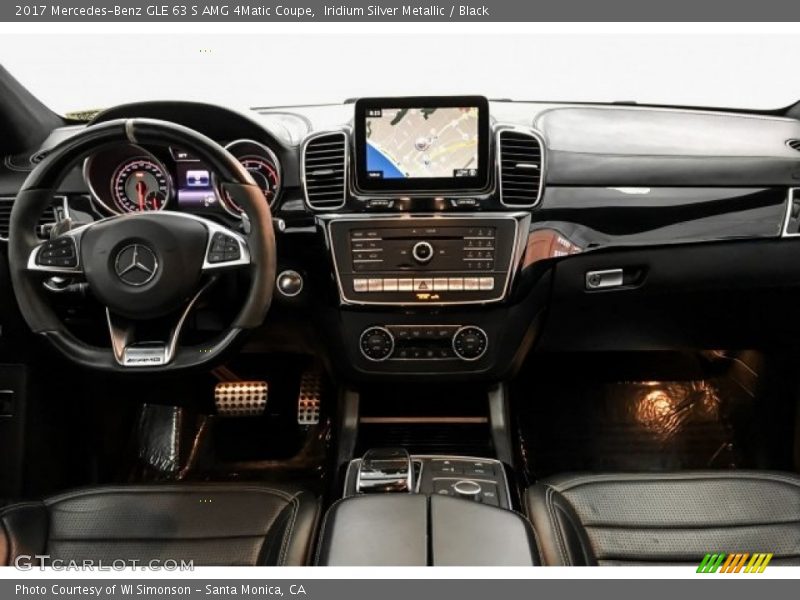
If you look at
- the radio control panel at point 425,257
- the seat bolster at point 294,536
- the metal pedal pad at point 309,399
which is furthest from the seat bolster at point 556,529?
the metal pedal pad at point 309,399

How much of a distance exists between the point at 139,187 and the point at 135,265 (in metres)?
0.43

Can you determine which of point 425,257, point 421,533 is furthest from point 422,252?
point 421,533

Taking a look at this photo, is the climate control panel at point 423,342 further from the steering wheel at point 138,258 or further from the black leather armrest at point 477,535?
the black leather armrest at point 477,535

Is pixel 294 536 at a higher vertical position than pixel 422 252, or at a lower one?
lower

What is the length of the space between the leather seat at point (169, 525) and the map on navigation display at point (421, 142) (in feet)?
2.76

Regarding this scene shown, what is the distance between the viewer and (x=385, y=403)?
2297mm

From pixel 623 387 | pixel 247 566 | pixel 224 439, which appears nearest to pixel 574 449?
pixel 623 387

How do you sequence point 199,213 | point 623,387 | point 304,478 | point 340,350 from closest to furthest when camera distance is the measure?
point 199,213, point 340,350, point 304,478, point 623,387

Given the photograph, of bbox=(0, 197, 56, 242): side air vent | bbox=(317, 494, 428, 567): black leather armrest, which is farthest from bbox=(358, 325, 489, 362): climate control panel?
bbox=(0, 197, 56, 242): side air vent

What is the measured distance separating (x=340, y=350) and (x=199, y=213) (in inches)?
21.3

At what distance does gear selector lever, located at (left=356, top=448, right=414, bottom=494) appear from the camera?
1679mm

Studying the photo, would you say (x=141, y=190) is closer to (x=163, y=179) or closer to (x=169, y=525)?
(x=163, y=179)

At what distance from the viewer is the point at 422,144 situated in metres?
1.91

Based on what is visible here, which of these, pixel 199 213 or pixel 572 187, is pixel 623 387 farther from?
pixel 199 213
